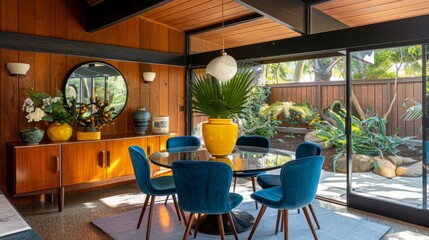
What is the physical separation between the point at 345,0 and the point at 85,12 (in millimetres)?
3357

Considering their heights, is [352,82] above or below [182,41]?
below

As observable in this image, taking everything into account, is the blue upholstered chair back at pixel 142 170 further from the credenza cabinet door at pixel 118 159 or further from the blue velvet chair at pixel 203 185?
the credenza cabinet door at pixel 118 159

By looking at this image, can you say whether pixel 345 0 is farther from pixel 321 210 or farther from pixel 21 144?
pixel 21 144

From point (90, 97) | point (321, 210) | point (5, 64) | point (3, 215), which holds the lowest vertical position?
point (321, 210)

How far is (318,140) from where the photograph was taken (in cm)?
502

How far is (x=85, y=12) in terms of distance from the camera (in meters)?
4.34

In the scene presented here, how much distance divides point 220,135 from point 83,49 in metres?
Answer: 2.51

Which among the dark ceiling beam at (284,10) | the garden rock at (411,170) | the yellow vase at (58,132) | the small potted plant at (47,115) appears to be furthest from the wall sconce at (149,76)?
the garden rock at (411,170)

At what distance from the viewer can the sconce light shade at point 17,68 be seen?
3664 millimetres

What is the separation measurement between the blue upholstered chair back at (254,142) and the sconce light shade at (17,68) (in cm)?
272

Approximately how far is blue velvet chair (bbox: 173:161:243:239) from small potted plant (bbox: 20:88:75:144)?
2156mm

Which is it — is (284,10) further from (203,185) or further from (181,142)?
(203,185)

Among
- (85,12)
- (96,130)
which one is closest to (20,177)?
(96,130)

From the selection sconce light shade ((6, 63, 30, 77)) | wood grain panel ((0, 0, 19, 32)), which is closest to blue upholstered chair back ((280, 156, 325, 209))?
sconce light shade ((6, 63, 30, 77))
